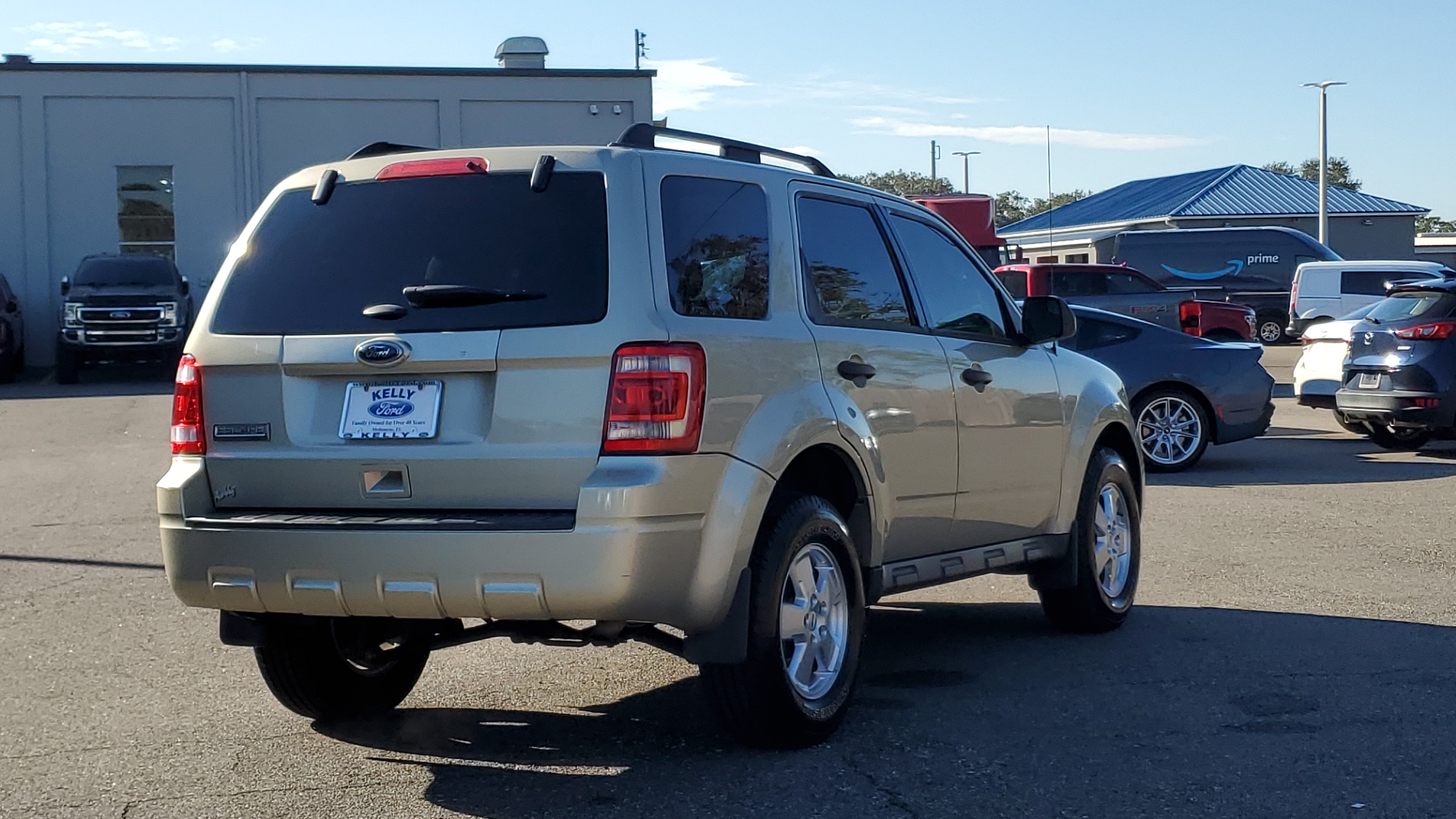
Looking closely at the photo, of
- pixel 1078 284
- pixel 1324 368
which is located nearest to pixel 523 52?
pixel 1078 284

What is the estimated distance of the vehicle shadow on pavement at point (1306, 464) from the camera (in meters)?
13.6

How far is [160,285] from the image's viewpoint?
27.1 metres

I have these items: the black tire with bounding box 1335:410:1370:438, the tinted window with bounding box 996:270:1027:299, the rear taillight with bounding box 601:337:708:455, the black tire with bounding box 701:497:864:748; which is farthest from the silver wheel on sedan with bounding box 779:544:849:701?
the tinted window with bounding box 996:270:1027:299

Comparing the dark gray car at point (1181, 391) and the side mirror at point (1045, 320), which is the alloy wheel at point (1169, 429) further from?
the side mirror at point (1045, 320)

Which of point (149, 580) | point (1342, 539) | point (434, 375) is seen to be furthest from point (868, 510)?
point (1342, 539)

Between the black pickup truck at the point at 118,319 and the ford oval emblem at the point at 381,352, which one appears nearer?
the ford oval emblem at the point at 381,352

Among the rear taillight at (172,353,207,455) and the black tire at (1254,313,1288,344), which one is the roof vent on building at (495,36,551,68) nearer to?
the black tire at (1254,313,1288,344)

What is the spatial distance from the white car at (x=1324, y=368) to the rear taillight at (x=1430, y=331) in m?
0.93

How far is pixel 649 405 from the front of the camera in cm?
480

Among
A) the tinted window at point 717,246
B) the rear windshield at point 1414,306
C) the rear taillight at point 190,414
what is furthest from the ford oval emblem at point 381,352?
the rear windshield at point 1414,306

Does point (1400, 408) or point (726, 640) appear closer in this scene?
point (726, 640)

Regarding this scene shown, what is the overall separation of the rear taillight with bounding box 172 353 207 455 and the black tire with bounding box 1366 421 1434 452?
42.1 ft

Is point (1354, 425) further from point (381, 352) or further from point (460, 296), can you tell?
point (381, 352)

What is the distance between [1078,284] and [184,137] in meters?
17.7
